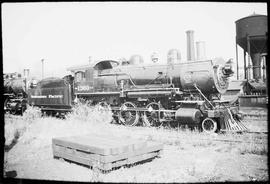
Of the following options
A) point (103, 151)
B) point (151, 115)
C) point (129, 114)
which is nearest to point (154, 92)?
point (151, 115)

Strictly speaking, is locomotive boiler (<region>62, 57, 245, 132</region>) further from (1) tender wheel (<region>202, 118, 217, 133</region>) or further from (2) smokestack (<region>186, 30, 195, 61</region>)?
(2) smokestack (<region>186, 30, 195, 61</region>)

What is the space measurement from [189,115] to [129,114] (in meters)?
3.13

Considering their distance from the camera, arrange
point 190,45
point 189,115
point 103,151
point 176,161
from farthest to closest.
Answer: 1. point 190,45
2. point 189,115
3. point 176,161
4. point 103,151

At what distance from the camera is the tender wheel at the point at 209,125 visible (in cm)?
939

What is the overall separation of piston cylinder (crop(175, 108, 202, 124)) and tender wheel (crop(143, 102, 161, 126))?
1.24m

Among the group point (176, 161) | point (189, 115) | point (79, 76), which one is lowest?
point (176, 161)

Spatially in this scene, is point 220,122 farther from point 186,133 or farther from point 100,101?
point 100,101

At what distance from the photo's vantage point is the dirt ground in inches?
213

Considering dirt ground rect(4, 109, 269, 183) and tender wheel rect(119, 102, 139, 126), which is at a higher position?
tender wheel rect(119, 102, 139, 126)

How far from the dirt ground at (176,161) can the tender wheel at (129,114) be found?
5.77ft

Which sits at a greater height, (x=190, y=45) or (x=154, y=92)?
(x=190, y=45)

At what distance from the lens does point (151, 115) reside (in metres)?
11.1

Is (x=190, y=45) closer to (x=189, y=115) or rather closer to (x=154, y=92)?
(x=154, y=92)

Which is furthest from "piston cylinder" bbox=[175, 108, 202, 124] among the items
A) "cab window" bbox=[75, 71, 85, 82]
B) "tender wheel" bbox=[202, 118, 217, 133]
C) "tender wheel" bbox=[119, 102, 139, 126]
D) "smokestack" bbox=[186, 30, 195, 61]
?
"cab window" bbox=[75, 71, 85, 82]
